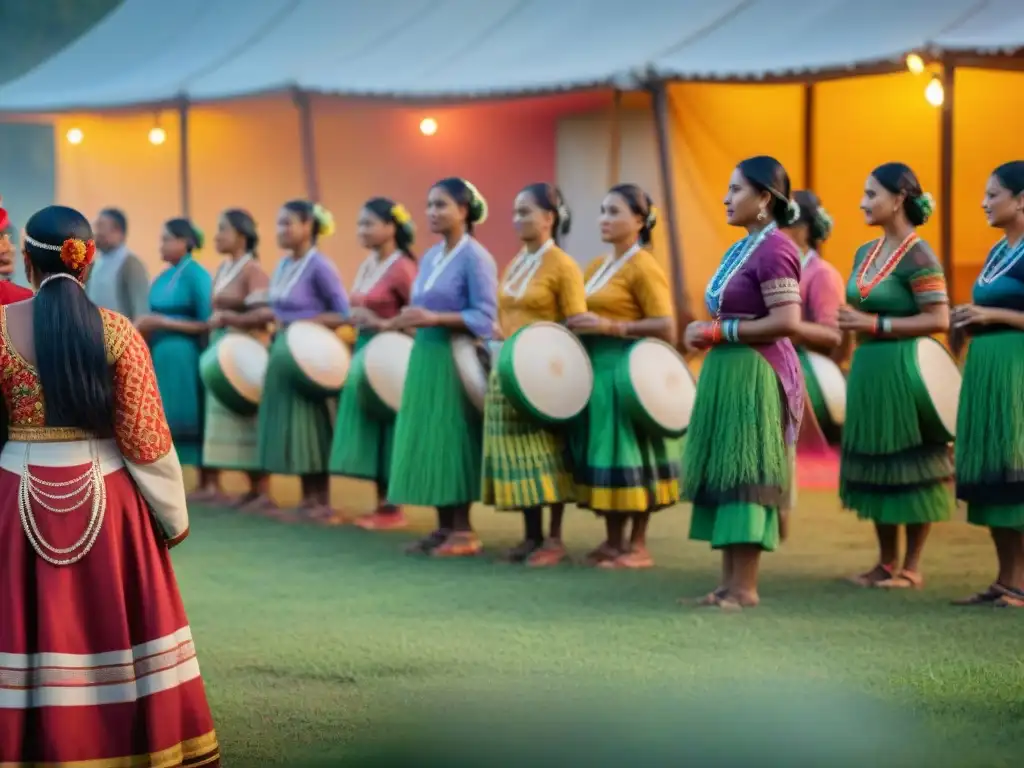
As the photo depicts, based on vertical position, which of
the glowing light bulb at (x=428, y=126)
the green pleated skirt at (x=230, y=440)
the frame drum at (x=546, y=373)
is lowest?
the green pleated skirt at (x=230, y=440)

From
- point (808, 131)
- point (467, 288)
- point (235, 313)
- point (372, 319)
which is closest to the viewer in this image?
point (467, 288)

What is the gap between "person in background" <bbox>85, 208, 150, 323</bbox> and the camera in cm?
878

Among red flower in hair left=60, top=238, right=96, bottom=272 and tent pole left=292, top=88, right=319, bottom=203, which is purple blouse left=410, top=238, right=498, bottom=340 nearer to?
red flower in hair left=60, top=238, right=96, bottom=272

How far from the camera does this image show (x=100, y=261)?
353 inches

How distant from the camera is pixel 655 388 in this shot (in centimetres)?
645

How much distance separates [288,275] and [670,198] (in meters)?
3.17

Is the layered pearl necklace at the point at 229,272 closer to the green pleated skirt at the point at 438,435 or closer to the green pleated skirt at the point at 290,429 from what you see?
the green pleated skirt at the point at 290,429

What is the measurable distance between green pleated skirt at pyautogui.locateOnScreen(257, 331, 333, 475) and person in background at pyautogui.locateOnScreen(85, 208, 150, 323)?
1.10m

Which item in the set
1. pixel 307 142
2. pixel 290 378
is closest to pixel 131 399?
pixel 290 378

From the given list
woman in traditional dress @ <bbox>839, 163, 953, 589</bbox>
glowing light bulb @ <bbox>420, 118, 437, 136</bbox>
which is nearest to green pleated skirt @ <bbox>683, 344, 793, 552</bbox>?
woman in traditional dress @ <bbox>839, 163, 953, 589</bbox>

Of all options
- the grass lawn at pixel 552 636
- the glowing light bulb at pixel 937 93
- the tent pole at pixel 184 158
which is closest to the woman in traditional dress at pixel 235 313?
the grass lawn at pixel 552 636

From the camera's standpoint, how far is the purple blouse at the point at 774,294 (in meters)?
5.34

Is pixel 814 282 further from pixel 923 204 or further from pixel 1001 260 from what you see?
pixel 1001 260

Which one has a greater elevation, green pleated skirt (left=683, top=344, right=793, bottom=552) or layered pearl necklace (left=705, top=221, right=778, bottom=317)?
layered pearl necklace (left=705, top=221, right=778, bottom=317)
